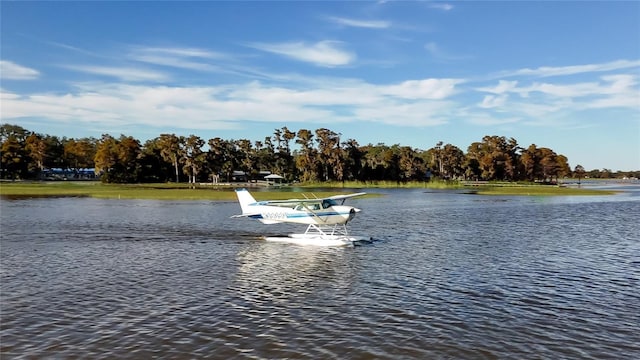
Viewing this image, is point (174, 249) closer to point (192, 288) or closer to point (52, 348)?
point (192, 288)

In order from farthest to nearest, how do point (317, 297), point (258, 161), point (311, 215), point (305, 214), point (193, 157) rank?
point (258, 161), point (193, 157), point (305, 214), point (311, 215), point (317, 297)

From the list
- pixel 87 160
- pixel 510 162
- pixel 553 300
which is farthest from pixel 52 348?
pixel 87 160

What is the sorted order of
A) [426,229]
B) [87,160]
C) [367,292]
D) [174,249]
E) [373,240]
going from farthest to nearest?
1. [87,160]
2. [426,229]
3. [373,240]
4. [174,249]
5. [367,292]

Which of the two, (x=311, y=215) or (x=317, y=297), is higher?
(x=311, y=215)

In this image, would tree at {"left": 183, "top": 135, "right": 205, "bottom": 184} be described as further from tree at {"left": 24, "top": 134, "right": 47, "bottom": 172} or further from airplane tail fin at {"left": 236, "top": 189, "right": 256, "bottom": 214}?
airplane tail fin at {"left": 236, "top": 189, "right": 256, "bottom": 214}

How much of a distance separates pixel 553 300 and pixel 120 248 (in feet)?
60.6

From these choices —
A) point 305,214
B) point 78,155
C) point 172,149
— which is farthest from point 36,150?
point 305,214

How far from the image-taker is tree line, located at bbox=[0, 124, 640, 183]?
118250mm

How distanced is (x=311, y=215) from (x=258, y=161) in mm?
115631

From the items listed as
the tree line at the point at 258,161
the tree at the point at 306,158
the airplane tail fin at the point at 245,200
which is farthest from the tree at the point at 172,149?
the airplane tail fin at the point at 245,200

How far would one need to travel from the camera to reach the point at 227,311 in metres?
13.3

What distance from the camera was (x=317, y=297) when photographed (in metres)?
14.9

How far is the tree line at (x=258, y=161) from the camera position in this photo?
118 m

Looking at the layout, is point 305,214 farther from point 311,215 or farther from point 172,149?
point 172,149
